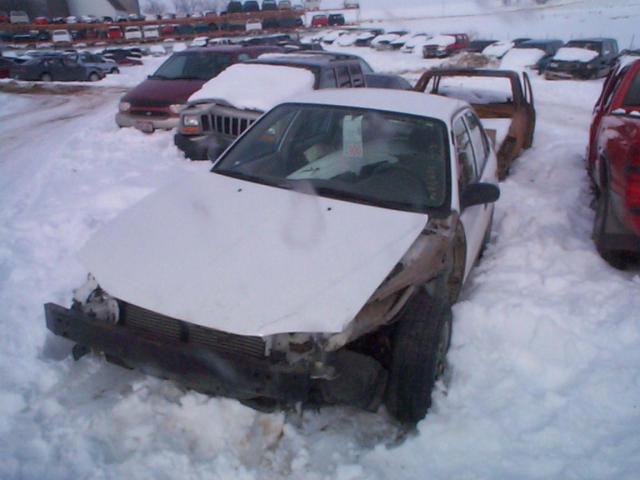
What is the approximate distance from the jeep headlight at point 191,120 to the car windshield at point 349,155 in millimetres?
3709

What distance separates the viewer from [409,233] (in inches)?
122

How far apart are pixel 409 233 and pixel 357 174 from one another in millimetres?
776

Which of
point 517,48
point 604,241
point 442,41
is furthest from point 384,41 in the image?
point 604,241

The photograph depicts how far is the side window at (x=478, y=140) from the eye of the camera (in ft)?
14.6

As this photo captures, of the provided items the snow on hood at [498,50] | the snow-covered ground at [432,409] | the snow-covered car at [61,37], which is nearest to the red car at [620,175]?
the snow-covered ground at [432,409]

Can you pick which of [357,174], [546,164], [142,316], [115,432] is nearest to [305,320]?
[142,316]

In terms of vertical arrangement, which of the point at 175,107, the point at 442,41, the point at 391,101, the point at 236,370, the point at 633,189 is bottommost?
the point at 442,41

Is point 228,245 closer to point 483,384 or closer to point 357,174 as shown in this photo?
point 357,174

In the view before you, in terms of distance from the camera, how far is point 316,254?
2898 millimetres

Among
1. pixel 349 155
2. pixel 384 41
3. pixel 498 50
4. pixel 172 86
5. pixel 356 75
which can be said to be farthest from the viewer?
pixel 384 41

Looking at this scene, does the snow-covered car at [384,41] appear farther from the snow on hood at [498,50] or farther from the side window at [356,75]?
the side window at [356,75]

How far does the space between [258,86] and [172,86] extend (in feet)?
8.24

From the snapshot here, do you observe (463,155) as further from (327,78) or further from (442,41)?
(442,41)

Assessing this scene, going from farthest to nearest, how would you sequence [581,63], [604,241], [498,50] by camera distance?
[498,50]
[581,63]
[604,241]
